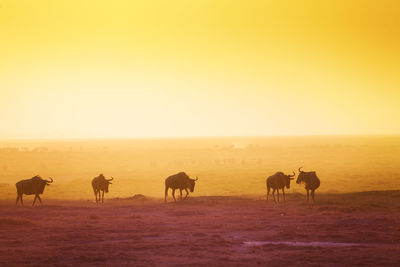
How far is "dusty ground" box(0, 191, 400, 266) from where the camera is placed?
17641 mm

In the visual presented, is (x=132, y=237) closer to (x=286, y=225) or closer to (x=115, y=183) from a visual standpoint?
(x=286, y=225)

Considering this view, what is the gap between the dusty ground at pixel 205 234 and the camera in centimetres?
1764

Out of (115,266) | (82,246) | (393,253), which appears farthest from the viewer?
(82,246)

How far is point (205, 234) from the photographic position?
21.7 meters

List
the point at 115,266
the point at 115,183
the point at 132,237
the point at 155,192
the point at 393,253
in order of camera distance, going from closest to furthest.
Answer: the point at 115,266
the point at 393,253
the point at 132,237
the point at 155,192
the point at 115,183

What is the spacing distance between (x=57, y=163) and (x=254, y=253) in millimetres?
66551

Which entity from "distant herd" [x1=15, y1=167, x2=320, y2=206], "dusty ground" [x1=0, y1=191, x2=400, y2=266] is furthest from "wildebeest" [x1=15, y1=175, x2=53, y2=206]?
"dusty ground" [x1=0, y1=191, x2=400, y2=266]

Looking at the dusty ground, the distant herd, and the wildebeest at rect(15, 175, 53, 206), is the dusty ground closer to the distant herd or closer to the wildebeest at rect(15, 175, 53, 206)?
the distant herd

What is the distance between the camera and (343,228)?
22.9m

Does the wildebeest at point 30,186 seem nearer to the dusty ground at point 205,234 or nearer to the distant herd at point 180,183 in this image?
the distant herd at point 180,183

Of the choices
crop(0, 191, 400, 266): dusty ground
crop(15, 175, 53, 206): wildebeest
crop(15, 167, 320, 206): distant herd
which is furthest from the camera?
crop(15, 167, 320, 206): distant herd

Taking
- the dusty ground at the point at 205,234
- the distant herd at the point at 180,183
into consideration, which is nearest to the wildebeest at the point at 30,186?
the distant herd at the point at 180,183

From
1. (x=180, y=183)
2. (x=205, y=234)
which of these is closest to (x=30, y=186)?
(x=180, y=183)

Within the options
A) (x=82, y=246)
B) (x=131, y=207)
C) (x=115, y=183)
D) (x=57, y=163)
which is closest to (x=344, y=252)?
(x=82, y=246)
